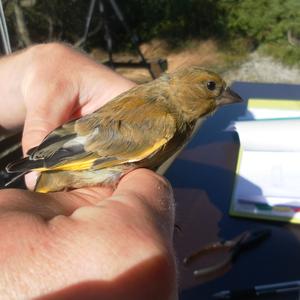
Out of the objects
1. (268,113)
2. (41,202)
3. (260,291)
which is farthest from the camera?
(268,113)

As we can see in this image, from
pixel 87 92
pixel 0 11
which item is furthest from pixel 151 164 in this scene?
pixel 0 11

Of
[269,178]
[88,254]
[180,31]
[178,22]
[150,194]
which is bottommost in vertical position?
[180,31]

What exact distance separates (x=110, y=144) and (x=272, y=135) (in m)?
0.87

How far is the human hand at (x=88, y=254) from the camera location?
94 cm

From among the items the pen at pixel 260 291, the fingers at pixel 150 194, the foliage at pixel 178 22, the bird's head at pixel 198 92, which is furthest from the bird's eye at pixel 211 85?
the foliage at pixel 178 22

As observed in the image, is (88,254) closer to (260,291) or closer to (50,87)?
(260,291)

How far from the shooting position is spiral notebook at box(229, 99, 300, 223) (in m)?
2.04

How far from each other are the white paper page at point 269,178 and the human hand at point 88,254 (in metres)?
1.03

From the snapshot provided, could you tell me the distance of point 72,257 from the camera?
978mm

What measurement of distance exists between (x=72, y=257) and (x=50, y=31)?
31.7 ft

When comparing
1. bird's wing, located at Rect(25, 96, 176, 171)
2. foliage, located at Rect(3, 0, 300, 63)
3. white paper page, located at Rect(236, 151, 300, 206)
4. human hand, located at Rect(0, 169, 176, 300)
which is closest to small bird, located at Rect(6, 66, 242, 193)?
bird's wing, located at Rect(25, 96, 176, 171)

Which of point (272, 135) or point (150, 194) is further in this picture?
point (272, 135)

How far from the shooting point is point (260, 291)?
1556 mm

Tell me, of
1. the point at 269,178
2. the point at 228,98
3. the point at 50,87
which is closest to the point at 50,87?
the point at 50,87
